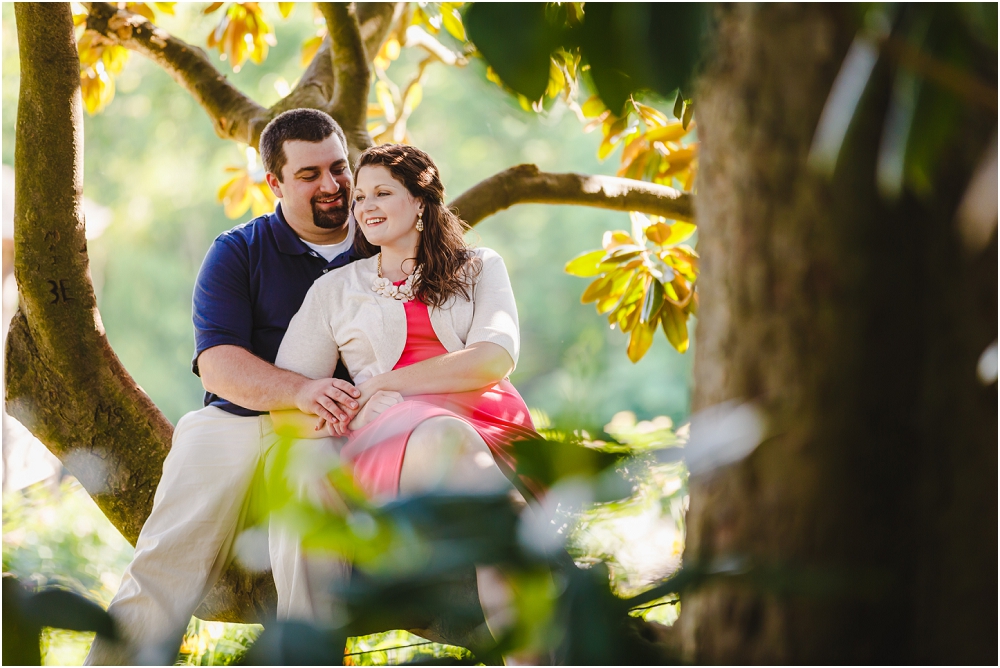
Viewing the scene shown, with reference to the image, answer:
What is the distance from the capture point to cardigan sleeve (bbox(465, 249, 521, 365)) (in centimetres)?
188

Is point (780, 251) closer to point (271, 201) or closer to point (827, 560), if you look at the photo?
point (827, 560)

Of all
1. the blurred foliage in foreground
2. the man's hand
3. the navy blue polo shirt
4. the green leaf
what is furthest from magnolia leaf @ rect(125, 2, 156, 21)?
the blurred foliage in foreground

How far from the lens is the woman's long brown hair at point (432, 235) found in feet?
6.50

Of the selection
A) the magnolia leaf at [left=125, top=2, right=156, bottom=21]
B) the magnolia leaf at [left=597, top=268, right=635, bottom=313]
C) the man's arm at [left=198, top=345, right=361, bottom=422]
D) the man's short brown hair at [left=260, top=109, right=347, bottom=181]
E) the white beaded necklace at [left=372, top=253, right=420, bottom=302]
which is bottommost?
the man's arm at [left=198, top=345, right=361, bottom=422]

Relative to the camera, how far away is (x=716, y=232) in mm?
573

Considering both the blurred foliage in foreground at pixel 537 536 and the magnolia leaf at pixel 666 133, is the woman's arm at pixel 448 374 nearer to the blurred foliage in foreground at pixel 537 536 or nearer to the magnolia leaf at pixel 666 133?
the magnolia leaf at pixel 666 133

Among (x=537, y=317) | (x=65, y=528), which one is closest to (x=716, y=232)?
(x=65, y=528)

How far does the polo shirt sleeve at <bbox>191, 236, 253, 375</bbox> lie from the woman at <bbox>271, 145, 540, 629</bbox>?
5.8 inches

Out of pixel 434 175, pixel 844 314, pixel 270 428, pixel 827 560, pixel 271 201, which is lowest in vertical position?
pixel 827 560

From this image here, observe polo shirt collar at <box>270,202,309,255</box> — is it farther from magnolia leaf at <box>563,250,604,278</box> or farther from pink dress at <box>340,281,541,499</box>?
magnolia leaf at <box>563,250,604,278</box>

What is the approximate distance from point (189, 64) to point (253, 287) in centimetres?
114

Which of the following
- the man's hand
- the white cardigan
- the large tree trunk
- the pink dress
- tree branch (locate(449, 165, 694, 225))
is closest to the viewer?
the large tree trunk

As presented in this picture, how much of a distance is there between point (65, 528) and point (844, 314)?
5.36 m

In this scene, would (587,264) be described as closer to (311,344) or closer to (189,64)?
(311,344)
